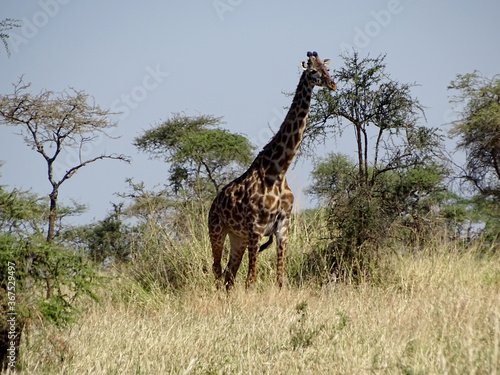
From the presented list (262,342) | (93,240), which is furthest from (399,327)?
(93,240)

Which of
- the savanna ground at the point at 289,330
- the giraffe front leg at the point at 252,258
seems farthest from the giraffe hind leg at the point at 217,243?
the giraffe front leg at the point at 252,258

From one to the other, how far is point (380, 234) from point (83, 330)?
467cm

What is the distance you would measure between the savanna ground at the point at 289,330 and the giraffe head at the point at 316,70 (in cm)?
265

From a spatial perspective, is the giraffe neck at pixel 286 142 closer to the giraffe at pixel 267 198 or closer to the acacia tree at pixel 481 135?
the giraffe at pixel 267 198

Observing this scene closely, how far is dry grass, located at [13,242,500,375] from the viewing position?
501 cm

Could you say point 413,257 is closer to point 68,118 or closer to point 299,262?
point 299,262

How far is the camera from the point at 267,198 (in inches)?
354

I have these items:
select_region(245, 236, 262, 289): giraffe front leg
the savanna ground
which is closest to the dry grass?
the savanna ground

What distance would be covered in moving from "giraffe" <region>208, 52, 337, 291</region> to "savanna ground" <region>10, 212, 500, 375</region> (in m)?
0.57

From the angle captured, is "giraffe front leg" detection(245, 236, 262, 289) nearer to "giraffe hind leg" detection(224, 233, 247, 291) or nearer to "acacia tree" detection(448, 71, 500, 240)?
"giraffe hind leg" detection(224, 233, 247, 291)

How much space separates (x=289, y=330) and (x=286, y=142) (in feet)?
11.6

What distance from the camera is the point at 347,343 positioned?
5863 millimetres

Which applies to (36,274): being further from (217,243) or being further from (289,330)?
(217,243)

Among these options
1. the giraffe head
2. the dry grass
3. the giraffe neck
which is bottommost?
the dry grass
